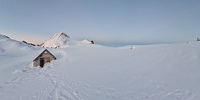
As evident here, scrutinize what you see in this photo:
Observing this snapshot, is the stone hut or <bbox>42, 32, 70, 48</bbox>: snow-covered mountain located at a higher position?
<bbox>42, 32, 70, 48</bbox>: snow-covered mountain

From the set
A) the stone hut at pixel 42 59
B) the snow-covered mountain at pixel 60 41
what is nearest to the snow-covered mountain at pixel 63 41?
the snow-covered mountain at pixel 60 41

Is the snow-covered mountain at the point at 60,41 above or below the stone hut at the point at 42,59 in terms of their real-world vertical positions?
above

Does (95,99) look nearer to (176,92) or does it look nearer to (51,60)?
(176,92)

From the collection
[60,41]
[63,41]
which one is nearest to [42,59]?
[60,41]

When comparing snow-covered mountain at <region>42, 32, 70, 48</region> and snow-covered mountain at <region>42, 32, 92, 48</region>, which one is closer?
snow-covered mountain at <region>42, 32, 70, 48</region>

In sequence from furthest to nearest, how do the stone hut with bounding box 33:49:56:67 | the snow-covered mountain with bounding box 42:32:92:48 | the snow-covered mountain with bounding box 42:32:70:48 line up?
the snow-covered mountain with bounding box 42:32:92:48 → the snow-covered mountain with bounding box 42:32:70:48 → the stone hut with bounding box 33:49:56:67

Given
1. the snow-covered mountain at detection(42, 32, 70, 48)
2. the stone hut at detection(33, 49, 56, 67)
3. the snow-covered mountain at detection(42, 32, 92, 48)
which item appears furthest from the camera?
the snow-covered mountain at detection(42, 32, 92, 48)

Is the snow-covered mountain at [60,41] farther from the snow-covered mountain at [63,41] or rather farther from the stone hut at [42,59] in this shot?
the stone hut at [42,59]

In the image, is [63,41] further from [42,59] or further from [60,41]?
[42,59]

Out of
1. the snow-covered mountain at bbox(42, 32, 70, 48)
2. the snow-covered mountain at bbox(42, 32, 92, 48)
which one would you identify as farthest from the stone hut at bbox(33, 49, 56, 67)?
the snow-covered mountain at bbox(42, 32, 70, 48)

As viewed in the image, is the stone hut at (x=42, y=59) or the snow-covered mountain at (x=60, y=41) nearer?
the stone hut at (x=42, y=59)

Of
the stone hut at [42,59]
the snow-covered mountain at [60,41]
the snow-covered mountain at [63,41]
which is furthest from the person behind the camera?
the snow-covered mountain at [63,41]

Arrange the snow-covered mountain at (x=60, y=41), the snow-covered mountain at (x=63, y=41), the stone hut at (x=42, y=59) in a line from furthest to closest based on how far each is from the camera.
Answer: the snow-covered mountain at (x=63, y=41) → the snow-covered mountain at (x=60, y=41) → the stone hut at (x=42, y=59)

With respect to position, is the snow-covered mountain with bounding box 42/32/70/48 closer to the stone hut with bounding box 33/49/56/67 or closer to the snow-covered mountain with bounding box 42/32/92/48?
the snow-covered mountain with bounding box 42/32/92/48
